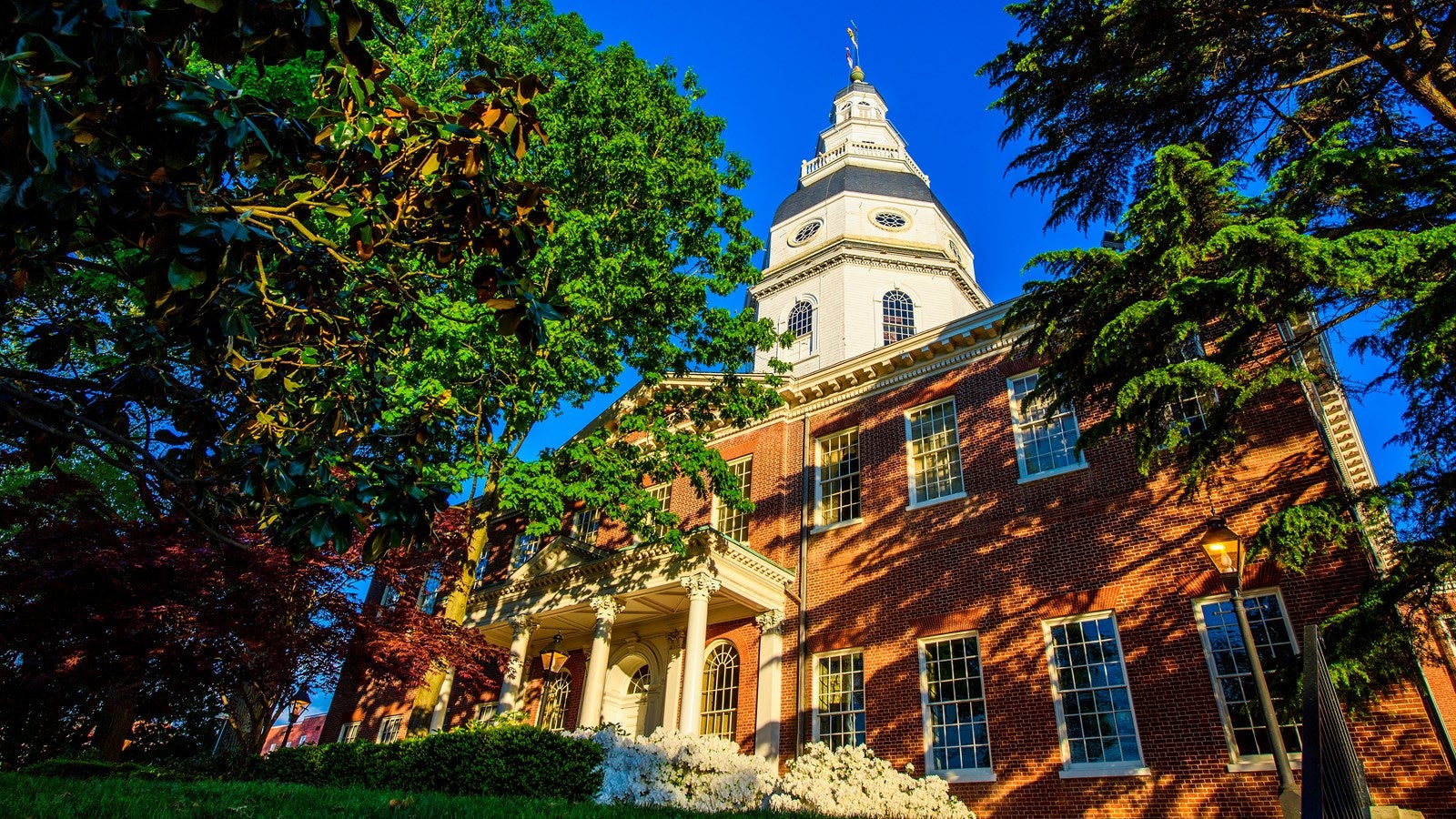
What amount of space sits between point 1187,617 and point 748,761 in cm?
729

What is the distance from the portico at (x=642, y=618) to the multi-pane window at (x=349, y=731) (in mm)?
7262

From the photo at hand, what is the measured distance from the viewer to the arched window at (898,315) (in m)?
→ 22.8

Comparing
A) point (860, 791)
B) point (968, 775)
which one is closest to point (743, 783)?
point (860, 791)

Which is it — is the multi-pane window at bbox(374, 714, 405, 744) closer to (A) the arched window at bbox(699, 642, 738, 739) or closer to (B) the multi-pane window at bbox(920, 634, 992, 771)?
(A) the arched window at bbox(699, 642, 738, 739)

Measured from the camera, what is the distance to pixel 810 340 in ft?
76.0

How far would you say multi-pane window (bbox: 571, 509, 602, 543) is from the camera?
21203 millimetres

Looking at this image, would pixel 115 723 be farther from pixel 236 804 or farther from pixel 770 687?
pixel 770 687

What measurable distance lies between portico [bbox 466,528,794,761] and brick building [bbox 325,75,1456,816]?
0.06 m

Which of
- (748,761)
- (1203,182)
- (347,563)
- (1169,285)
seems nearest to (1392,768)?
(1169,285)

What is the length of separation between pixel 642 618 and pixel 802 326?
10473 mm

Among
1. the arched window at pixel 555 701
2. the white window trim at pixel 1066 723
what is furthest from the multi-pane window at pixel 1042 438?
the arched window at pixel 555 701

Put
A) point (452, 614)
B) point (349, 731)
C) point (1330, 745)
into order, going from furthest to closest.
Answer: point (349, 731) < point (452, 614) < point (1330, 745)

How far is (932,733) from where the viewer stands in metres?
13.4

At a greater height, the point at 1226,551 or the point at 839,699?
the point at 1226,551
